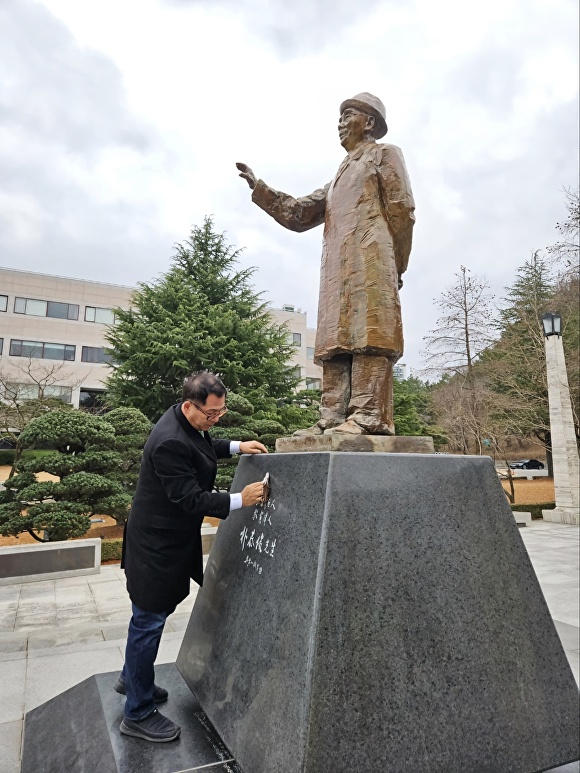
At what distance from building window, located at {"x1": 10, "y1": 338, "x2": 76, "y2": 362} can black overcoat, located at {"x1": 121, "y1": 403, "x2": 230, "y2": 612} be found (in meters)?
27.3

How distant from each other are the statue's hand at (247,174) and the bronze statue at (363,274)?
0.55m

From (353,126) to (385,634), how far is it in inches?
112

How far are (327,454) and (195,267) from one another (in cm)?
1330

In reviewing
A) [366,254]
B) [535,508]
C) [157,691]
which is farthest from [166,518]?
[535,508]

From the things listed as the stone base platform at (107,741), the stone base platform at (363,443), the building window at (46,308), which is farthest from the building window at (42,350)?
the stone base platform at (363,443)

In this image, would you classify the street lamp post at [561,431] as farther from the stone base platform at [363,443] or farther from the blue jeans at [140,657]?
the blue jeans at [140,657]

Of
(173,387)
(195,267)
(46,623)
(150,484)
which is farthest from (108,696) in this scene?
(195,267)

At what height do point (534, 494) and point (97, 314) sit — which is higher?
point (97, 314)

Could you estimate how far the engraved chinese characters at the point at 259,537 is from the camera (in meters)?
2.08

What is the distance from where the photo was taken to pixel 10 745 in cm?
231

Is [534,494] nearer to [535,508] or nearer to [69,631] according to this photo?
[535,508]

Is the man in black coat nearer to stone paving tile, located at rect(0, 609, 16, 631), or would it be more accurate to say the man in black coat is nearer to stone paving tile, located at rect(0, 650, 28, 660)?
stone paving tile, located at rect(0, 650, 28, 660)

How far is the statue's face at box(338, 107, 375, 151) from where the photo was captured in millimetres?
2939

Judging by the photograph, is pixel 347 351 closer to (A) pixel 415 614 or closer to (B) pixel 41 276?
(A) pixel 415 614
